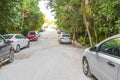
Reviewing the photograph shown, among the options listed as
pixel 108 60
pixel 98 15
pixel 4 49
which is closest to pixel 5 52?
pixel 4 49

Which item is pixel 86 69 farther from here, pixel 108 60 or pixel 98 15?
pixel 98 15

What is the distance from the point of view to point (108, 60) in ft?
19.1

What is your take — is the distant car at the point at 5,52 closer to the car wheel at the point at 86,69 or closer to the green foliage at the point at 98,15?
the car wheel at the point at 86,69

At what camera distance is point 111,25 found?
1683 cm

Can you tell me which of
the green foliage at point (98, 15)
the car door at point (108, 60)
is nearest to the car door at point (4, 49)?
the car door at point (108, 60)

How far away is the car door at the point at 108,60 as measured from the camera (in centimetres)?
546

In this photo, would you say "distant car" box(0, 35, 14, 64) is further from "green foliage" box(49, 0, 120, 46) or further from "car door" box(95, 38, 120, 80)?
"green foliage" box(49, 0, 120, 46)

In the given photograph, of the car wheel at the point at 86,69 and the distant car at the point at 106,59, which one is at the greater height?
the distant car at the point at 106,59

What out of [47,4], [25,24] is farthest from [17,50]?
[25,24]

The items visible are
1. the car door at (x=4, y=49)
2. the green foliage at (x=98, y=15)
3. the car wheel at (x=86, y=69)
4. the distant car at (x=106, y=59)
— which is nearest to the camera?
the distant car at (x=106, y=59)

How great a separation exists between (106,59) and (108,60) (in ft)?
0.54

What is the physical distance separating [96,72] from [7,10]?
1070 centimetres

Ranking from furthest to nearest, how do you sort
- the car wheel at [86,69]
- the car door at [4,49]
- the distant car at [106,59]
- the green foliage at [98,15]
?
the green foliage at [98,15] < the car door at [4,49] < the car wheel at [86,69] < the distant car at [106,59]

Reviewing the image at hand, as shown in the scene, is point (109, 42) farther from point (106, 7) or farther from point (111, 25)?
point (111, 25)
